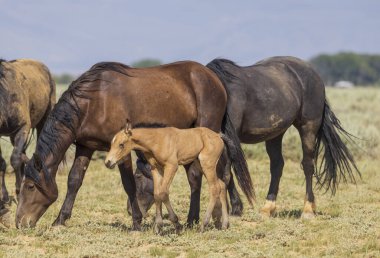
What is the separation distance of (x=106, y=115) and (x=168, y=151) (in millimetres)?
801

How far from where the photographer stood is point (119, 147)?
7.32 meters

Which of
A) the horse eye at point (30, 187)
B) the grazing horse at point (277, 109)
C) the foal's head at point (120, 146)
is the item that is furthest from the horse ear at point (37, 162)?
the grazing horse at point (277, 109)

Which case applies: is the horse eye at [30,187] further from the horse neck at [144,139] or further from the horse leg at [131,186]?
the horse neck at [144,139]

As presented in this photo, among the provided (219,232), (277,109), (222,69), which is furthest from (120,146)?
(277,109)

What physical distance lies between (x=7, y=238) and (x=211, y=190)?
229 centimetres

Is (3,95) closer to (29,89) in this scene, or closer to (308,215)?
(29,89)

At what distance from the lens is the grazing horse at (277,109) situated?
30.3 feet

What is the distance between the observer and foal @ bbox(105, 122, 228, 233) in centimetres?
738

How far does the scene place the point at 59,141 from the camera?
774 centimetres

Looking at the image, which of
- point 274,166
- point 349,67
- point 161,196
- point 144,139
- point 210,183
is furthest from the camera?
point 349,67

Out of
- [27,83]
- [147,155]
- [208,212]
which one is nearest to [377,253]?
[208,212]

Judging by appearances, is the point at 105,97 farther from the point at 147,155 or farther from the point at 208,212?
the point at 208,212

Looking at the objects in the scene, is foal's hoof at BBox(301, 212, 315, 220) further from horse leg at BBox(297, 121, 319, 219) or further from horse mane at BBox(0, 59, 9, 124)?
horse mane at BBox(0, 59, 9, 124)

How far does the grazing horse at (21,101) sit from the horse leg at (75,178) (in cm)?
113
